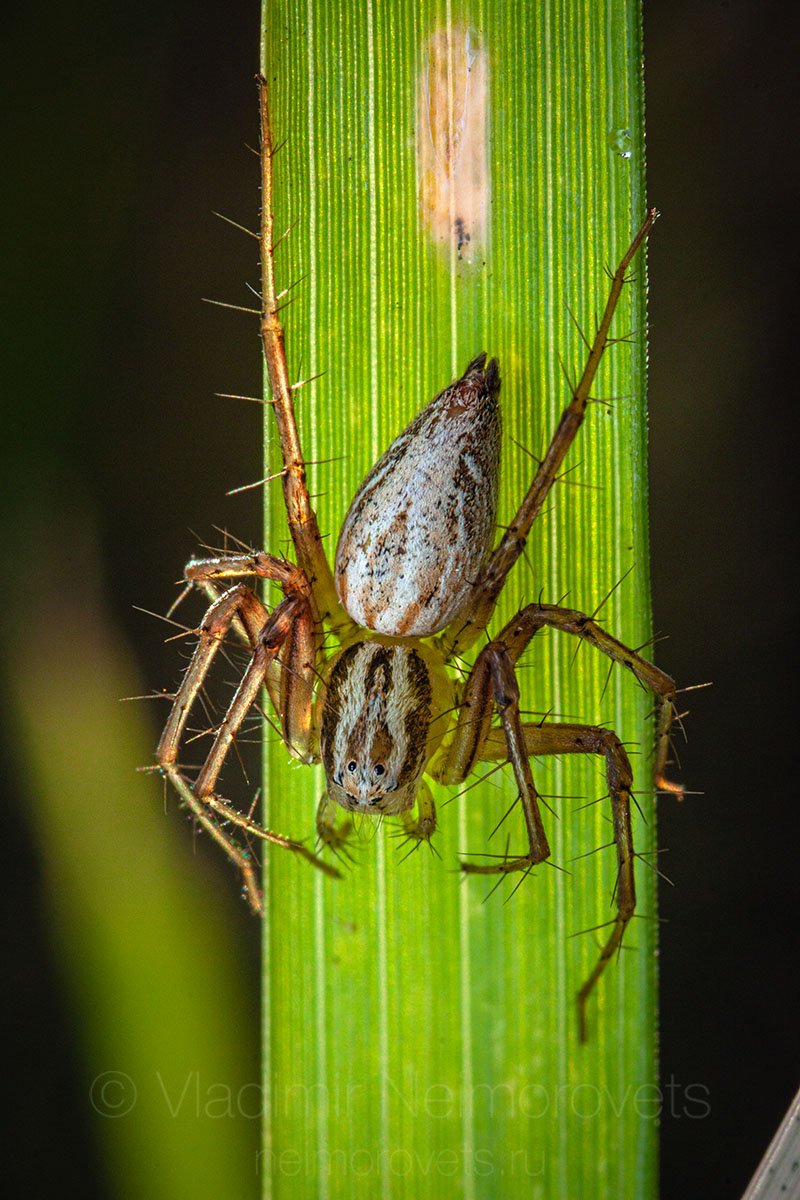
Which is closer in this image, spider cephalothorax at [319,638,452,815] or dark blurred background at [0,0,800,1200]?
spider cephalothorax at [319,638,452,815]

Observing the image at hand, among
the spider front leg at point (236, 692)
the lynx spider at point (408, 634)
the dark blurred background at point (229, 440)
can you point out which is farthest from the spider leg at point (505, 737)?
the dark blurred background at point (229, 440)

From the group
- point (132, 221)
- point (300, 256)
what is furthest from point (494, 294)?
point (132, 221)

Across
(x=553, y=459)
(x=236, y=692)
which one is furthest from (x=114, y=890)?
(x=553, y=459)

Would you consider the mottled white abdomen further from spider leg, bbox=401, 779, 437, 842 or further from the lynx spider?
spider leg, bbox=401, 779, 437, 842

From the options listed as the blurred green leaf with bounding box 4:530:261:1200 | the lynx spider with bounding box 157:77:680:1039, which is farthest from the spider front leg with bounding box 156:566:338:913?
the blurred green leaf with bounding box 4:530:261:1200

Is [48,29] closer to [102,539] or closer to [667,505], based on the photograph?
[102,539]

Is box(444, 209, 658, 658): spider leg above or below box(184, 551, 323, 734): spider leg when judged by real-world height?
above

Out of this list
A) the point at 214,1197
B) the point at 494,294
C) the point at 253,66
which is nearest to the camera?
the point at 494,294

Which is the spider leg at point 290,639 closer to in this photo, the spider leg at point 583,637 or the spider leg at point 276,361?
the spider leg at point 276,361
